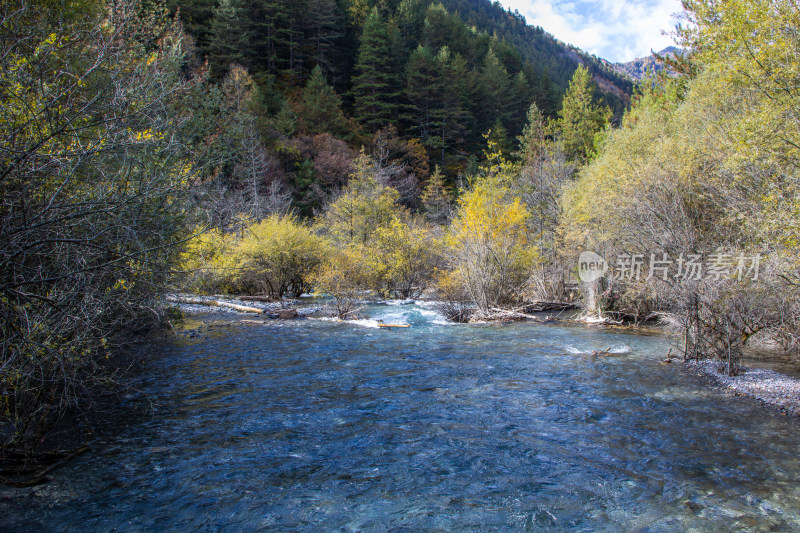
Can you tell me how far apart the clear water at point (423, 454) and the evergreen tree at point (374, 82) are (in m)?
45.3

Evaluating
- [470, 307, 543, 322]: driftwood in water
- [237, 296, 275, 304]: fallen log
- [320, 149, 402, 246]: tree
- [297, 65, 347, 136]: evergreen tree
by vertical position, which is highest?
[297, 65, 347, 136]: evergreen tree

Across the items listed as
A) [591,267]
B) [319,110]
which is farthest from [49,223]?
[319,110]

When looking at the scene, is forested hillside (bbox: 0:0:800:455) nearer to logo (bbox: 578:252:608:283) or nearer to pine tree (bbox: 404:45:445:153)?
logo (bbox: 578:252:608:283)

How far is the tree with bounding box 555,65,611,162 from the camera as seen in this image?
4400 centimetres

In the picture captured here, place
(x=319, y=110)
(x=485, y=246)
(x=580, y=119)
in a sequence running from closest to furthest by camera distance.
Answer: (x=485, y=246) < (x=319, y=110) < (x=580, y=119)

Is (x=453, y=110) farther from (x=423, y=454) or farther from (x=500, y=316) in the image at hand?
(x=423, y=454)

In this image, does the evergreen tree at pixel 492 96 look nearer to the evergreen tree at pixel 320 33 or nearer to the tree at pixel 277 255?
the evergreen tree at pixel 320 33

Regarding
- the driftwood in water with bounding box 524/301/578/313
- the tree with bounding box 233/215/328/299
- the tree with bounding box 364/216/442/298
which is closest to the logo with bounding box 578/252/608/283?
the driftwood in water with bounding box 524/301/578/313

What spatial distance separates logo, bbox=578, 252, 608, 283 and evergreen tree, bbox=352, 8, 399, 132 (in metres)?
37.2

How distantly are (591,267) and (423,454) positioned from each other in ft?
45.6

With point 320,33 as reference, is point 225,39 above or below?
below

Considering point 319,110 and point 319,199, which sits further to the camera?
point 319,110

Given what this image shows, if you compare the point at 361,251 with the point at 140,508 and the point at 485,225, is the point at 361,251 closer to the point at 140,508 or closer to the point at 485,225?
the point at 485,225

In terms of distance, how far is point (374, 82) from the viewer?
174 feet
